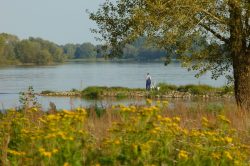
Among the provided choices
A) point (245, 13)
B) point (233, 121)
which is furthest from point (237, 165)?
point (245, 13)

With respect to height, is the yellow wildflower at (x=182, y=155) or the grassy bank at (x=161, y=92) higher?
the yellow wildflower at (x=182, y=155)

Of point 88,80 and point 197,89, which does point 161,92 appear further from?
point 88,80

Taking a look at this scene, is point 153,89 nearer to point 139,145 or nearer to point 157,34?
point 157,34

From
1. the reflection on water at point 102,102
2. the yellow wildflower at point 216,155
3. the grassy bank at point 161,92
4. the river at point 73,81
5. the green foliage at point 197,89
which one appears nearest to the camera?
the yellow wildflower at point 216,155

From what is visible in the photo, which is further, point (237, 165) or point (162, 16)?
point (162, 16)

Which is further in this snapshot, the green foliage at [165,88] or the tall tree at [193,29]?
the green foliage at [165,88]

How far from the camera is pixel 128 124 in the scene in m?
5.48

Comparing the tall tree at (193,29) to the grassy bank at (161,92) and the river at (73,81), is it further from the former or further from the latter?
the grassy bank at (161,92)

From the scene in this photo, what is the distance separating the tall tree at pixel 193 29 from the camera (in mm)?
15656

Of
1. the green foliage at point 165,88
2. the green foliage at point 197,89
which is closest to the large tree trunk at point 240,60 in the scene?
the green foliage at point 197,89

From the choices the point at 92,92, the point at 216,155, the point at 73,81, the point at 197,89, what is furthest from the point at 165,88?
the point at 216,155

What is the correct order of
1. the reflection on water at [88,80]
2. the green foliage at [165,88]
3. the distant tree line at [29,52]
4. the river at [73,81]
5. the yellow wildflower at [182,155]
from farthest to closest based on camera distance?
the distant tree line at [29,52] < the reflection on water at [88,80] < the green foliage at [165,88] < the river at [73,81] < the yellow wildflower at [182,155]

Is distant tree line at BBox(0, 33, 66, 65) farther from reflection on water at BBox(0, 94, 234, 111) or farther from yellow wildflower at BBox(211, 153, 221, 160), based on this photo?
yellow wildflower at BBox(211, 153, 221, 160)

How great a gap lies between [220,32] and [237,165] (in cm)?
1242
